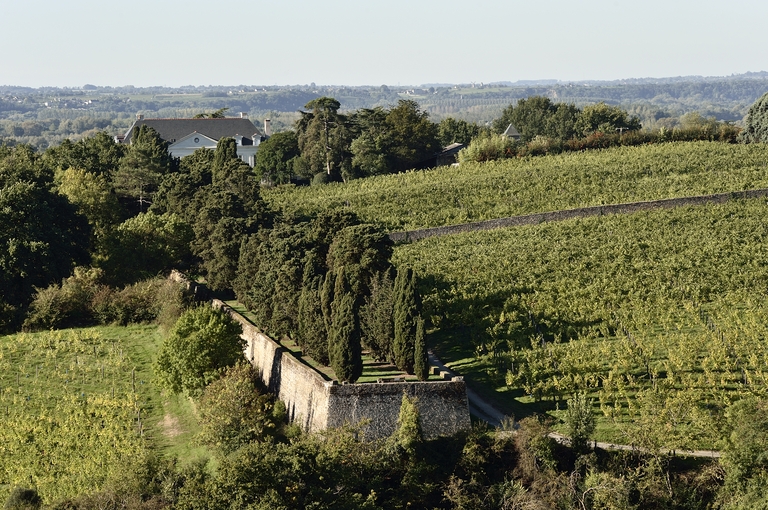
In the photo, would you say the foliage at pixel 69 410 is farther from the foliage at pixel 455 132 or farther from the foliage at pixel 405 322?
the foliage at pixel 455 132

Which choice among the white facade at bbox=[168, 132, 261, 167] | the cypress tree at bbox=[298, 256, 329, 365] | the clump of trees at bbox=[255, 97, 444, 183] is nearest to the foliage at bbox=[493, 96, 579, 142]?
the clump of trees at bbox=[255, 97, 444, 183]

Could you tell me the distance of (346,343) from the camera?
112 feet

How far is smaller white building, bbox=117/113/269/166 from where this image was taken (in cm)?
9400

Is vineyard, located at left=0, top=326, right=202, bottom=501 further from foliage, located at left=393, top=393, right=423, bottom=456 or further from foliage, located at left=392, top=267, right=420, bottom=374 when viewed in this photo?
foliage, located at left=393, top=393, right=423, bottom=456

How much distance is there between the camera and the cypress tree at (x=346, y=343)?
34.0 m

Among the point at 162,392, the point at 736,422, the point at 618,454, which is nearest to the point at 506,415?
the point at 618,454

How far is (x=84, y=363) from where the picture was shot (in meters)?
44.0

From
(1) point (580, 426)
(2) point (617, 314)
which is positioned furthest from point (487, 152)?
(1) point (580, 426)

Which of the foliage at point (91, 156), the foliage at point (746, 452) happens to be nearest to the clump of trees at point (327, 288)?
the foliage at point (746, 452)

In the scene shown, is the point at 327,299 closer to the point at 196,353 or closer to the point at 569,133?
the point at 196,353

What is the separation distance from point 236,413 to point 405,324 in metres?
6.80

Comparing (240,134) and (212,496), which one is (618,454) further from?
(240,134)

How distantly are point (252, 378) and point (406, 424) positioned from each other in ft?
30.8

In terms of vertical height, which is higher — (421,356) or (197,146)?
(197,146)
